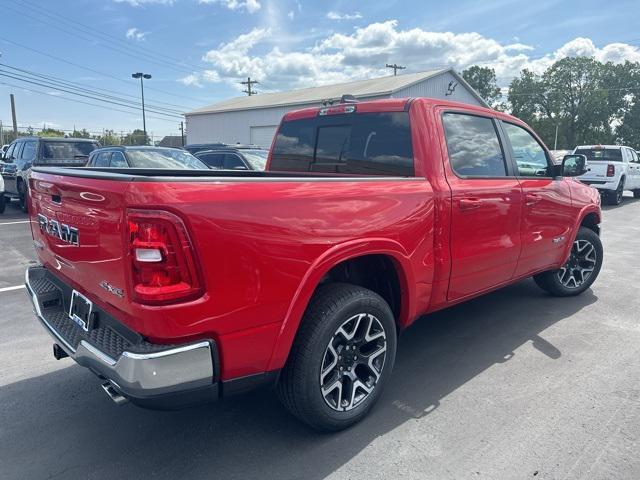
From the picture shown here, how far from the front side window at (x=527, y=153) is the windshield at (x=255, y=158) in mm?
7505

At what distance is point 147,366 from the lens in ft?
6.52

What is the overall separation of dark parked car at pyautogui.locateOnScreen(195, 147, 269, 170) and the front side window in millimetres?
7538

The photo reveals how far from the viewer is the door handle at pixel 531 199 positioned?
4.07 metres

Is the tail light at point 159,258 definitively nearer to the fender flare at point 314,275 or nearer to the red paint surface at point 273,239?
the red paint surface at point 273,239

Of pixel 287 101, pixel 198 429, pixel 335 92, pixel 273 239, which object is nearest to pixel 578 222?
pixel 273 239

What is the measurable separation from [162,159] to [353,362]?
7.85 m

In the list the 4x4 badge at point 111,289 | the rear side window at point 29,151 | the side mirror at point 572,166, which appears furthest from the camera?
the rear side window at point 29,151

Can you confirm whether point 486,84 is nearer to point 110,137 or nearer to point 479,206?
point 110,137

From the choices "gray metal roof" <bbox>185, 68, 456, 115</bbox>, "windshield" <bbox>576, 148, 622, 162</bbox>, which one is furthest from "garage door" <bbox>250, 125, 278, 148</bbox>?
"windshield" <bbox>576, 148, 622, 162</bbox>

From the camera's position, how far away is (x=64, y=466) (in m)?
2.51

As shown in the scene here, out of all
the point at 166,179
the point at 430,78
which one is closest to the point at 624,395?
the point at 166,179

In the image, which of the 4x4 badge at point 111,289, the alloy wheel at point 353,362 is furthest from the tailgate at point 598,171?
the 4x4 badge at point 111,289

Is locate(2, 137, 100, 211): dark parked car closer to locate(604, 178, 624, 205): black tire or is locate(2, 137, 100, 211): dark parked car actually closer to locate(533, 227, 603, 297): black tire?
locate(533, 227, 603, 297): black tire

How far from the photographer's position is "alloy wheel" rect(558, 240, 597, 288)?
5.26 meters
